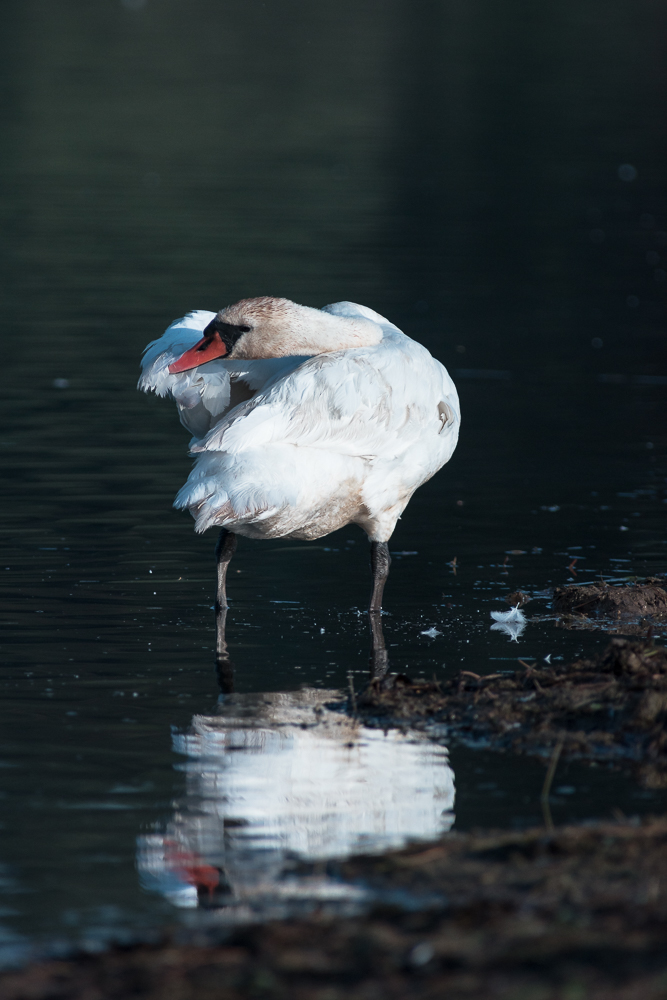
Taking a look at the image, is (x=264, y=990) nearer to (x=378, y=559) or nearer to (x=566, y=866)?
(x=566, y=866)

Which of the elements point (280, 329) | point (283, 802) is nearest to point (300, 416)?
point (280, 329)

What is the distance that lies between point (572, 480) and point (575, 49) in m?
65.0

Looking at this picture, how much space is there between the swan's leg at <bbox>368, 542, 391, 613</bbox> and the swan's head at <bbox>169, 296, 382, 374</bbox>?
114cm

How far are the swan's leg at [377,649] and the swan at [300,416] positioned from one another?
97mm

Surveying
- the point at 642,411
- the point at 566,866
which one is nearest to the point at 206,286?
the point at 642,411

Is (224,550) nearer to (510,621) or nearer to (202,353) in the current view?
(202,353)

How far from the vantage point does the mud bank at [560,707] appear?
575 centimetres

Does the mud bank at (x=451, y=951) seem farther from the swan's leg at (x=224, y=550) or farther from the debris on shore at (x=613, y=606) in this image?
the swan's leg at (x=224, y=550)

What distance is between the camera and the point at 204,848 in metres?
4.89

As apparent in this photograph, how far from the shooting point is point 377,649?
24.2 ft

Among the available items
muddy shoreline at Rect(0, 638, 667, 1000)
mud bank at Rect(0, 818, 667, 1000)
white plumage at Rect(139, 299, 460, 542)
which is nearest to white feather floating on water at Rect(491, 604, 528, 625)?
white plumage at Rect(139, 299, 460, 542)

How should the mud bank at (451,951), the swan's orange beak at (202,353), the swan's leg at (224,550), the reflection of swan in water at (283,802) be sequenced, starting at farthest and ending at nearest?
the swan's leg at (224,550), the swan's orange beak at (202,353), the reflection of swan in water at (283,802), the mud bank at (451,951)

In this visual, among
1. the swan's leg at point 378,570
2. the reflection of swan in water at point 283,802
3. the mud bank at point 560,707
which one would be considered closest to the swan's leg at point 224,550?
the swan's leg at point 378,570

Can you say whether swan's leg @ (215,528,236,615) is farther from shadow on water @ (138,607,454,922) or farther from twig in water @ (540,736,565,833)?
twig in water @ (540,736,565,833)
